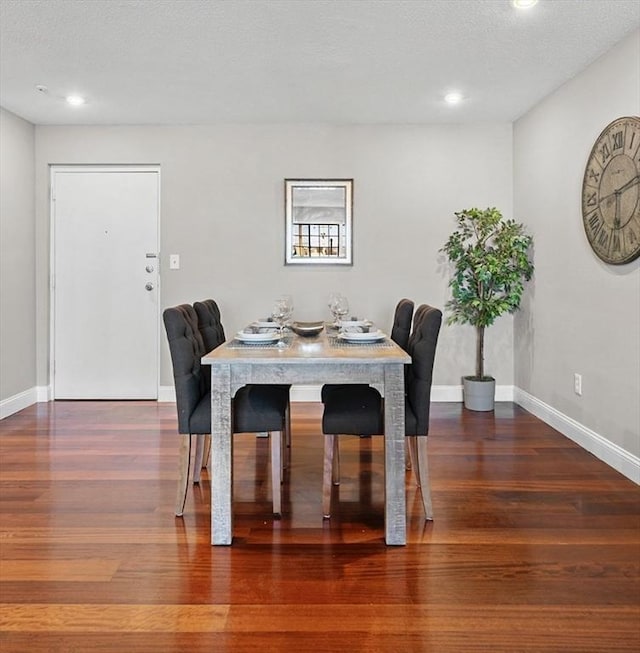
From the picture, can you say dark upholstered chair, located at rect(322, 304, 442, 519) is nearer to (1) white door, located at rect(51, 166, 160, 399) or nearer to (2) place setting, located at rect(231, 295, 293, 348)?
(2) place setting, located at rect(231, 295, 293, 348)

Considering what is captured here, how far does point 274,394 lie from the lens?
2494mm

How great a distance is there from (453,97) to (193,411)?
9.65 feet

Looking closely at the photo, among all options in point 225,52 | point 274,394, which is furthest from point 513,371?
point 225,52

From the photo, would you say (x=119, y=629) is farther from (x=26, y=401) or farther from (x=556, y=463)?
(x=26, y=401)

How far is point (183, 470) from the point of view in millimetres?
2359

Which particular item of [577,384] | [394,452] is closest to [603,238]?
[577,384]

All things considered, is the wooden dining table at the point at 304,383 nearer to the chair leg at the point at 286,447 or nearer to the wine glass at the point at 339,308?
→ the chair leg at the point at 286,447

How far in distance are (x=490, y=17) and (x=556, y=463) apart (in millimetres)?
2400

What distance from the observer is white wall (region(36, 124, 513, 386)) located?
452 cm

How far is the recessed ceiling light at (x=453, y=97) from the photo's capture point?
150 inches

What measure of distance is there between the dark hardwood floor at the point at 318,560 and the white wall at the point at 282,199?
169 cm

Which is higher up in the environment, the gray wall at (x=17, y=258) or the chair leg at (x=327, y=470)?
the gray wall at (x=17, y=258)

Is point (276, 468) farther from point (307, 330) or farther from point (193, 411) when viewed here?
point (307, 330)

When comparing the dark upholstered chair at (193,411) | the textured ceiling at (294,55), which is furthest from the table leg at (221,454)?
the textured ceiling at (294,55)
